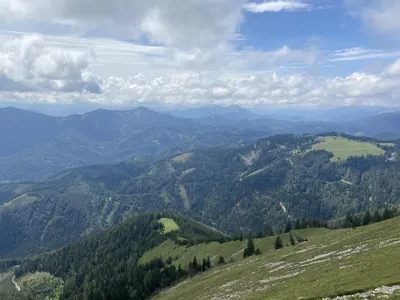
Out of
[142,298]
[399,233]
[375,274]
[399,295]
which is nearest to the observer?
[399,295]

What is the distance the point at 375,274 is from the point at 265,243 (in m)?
128

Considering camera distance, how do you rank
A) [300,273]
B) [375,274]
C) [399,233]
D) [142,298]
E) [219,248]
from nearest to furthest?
1. [375,274]
2. [300,273]
3. [399,233]
4. [142,298]
5. [219,248]

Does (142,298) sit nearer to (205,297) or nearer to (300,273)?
(205,297)

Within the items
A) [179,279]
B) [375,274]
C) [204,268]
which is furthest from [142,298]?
[375,274]

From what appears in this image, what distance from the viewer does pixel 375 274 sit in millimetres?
45594

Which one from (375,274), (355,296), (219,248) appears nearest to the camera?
(355,296)

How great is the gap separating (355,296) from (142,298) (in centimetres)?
11495

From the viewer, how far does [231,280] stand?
89.1 m

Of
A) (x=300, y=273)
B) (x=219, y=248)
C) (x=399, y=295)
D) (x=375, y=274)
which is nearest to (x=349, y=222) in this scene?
(x=219, y=248)

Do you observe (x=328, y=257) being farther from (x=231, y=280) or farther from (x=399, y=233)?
(x=231, y=280)

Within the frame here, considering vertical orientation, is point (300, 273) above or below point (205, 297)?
above

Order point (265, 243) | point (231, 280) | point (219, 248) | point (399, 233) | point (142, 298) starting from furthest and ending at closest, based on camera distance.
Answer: point (219, 248)
point (265, 243)
point (142, 298)
point (231, 280)
point (399, 233)

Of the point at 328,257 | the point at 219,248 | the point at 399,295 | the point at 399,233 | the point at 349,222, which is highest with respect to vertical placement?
the point at 399,295

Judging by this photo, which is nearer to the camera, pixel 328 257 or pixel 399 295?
pixel 399 295
